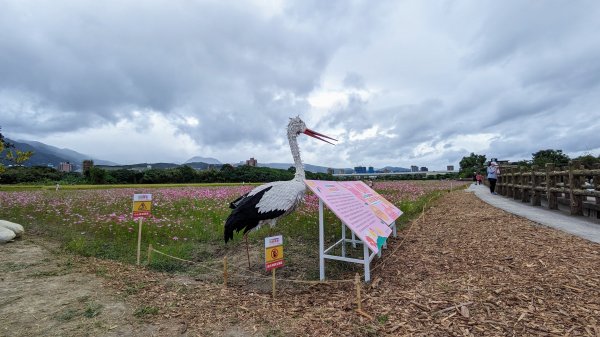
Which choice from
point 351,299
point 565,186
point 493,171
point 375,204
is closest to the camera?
point 351,299

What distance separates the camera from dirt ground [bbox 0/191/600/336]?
124 inches

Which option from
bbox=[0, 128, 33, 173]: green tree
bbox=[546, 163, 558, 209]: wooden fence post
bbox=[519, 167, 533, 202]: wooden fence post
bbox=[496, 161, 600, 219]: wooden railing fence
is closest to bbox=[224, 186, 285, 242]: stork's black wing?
bbox=[496, 161, 600, 219]: wooden railing fence

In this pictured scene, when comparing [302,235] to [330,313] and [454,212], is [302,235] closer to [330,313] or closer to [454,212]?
[330,313]

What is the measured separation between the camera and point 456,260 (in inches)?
198

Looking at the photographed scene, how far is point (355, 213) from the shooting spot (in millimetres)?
4602

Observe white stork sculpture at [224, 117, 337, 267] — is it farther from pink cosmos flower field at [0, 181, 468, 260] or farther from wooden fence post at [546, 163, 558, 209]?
wooden fence post at [546, 163, 558, 209]

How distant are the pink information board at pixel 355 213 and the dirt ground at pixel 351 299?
645 mm

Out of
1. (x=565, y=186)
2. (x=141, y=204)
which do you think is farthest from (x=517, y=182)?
(x=141, y=204)

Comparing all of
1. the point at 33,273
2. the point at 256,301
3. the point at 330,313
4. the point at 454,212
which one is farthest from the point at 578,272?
the point at 33,273

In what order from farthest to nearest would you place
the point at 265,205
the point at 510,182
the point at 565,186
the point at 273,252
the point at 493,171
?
the point at 493,171, the point at 510,182, the point at 565,186, the point at 265,205, the point at 273,252

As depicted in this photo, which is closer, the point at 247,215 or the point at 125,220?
the point at 247,215

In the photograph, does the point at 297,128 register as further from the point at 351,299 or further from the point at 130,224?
the point at 130,224

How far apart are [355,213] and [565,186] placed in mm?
7597

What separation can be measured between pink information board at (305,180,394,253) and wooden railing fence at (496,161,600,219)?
19.2ft
